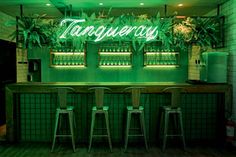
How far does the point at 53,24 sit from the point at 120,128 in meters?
2.70

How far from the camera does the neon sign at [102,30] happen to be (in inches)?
245

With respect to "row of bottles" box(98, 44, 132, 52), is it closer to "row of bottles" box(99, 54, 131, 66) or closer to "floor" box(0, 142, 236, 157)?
"row of bottles" box(99, 54, 131, 66)

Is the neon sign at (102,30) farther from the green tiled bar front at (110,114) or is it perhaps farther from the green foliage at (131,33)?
the green tiled bar front at (110,114)

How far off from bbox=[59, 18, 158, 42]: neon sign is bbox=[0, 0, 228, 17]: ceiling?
0.50m

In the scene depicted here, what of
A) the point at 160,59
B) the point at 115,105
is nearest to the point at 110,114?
the point at 115,105

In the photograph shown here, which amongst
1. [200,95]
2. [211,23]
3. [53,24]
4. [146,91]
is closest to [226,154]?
[200,95]

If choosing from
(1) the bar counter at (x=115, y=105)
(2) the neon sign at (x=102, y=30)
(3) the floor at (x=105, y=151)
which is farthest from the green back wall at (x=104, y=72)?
(3) the floor at (x=105, y=151)

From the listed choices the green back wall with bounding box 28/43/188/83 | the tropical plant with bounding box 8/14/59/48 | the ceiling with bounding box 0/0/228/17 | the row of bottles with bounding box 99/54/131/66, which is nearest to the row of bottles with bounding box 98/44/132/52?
the row of bottles with bounding box 99/54/131/66

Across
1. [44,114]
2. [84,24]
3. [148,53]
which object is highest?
[84,24]

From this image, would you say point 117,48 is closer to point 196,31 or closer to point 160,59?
point 160,59

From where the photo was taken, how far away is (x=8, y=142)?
18.5 feet

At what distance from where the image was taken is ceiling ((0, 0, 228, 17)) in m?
6.23

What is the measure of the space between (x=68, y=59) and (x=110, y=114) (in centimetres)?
303

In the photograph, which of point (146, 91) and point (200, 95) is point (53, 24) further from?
point (200, 95)
